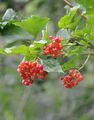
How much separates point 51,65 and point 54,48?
0.06 meters

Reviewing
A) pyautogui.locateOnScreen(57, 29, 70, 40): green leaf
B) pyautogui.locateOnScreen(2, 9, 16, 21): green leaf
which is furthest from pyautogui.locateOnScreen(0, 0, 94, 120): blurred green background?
pyautogui.locateOnScreen(57, 29, 70, 40): green leaf

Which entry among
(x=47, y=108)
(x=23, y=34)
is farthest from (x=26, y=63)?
(x=47, y=108)

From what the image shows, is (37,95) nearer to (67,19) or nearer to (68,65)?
(68,65)

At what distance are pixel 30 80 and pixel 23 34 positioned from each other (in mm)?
286

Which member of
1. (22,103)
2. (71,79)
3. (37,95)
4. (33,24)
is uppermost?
(33,24)

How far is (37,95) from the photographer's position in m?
5.02

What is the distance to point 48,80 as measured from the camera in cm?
484

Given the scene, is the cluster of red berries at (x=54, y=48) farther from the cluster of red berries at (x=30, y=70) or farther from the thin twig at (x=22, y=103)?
the thin twig at (x=22, y=103)

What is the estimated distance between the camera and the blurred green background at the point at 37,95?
15.1 feet

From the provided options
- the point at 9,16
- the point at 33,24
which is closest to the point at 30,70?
the point at 33,24

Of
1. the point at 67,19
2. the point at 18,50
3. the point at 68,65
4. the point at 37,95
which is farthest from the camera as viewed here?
the point at 37,95

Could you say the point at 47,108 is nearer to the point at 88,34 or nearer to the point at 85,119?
the point at 85,119

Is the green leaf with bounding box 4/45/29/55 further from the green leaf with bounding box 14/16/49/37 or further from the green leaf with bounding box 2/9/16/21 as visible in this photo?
the green leaf with bounding box 2/9/16/21

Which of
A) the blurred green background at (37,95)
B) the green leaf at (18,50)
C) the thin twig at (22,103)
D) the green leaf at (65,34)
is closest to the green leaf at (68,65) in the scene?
the green leaf at (65,34)
